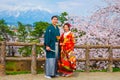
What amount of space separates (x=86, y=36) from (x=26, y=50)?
963 centimetres

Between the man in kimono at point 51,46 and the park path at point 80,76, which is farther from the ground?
the man in kimono at point 51,46

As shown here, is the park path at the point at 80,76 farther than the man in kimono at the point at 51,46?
Yes

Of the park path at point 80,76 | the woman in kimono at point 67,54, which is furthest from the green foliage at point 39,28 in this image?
the woman in kimono at point 67,54

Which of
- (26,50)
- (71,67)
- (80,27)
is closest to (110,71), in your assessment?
(71,67)

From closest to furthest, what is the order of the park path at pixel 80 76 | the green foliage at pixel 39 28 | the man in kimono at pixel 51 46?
the man in kimono at pixel 51 46 < the park path at pixel 80 76 < the green foliage at pixel 39 28

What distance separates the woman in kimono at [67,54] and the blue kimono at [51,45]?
0.76ft

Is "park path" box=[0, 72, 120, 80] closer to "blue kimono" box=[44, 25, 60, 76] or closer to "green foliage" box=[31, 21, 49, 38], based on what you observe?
"blue kimono" box=[44, 25, 60, 76]

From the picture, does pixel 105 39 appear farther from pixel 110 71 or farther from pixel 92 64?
pixel 110 71

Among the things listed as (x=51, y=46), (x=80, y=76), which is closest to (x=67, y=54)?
(x=51, y=46)

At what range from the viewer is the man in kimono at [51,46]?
35.0 feet

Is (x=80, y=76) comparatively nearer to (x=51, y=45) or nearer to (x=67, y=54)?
(x=67, y=54)

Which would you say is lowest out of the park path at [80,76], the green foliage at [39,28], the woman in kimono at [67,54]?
the park path at [80,76]

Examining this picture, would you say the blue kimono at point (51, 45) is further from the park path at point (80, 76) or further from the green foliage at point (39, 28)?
the green foliage at point (39, 28)

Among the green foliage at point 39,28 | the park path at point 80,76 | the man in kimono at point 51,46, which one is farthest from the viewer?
the green foliage at point 39,28
